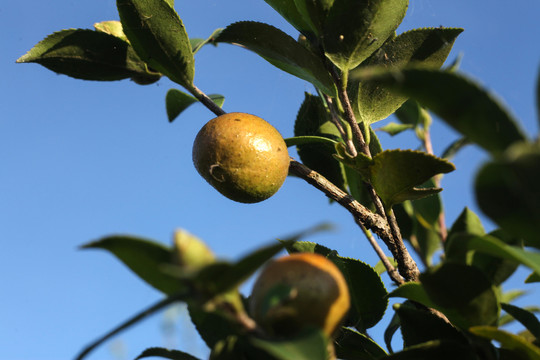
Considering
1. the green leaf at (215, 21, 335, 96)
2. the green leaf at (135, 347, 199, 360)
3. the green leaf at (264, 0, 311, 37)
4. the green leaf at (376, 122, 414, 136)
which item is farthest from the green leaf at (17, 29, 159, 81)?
the green leaf at (376, 122, 414, 136)

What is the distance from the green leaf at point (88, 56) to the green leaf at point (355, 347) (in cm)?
87

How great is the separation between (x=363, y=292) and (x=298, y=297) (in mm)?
573

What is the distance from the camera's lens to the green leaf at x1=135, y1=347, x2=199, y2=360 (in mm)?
949

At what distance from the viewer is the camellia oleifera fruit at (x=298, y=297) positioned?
0.69 meters

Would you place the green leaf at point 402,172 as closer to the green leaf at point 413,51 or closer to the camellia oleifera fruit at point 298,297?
the green leaf at point 413,51

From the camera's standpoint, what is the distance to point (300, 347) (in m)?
0.60

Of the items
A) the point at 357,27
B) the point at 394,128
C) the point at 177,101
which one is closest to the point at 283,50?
the point at 357,27

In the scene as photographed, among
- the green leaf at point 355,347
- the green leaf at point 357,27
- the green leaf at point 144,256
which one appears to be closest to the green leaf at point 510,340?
the green leaf at point 355,347

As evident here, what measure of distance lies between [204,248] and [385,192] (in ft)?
2.31

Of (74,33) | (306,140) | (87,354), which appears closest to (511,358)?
(87,354)

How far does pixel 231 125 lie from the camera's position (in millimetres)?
1282

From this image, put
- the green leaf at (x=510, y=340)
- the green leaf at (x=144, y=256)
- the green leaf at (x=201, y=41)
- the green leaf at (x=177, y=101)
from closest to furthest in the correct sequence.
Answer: the green leaf at (x=144, y=256) → the green leaf at (x=510, y=340) → the green leaf at (x=201, y=41) → the green leaf at (x=177, y=101)

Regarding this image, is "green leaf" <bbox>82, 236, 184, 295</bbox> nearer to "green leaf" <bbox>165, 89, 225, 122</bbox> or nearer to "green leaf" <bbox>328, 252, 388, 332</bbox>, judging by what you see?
"green leaf" <bbox>328, 252, 388, 332</bbox>

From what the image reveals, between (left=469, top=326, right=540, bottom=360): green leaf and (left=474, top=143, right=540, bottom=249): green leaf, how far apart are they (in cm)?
22
